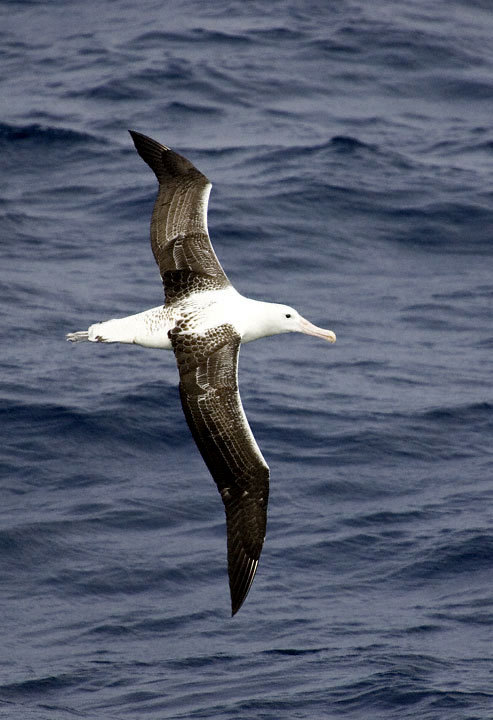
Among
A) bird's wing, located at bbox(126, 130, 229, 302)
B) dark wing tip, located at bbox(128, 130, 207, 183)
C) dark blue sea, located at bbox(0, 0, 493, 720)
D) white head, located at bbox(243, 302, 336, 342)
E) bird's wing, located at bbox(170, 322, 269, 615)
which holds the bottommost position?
dark blue sea, located at bbox(0, 0, 493, 720)

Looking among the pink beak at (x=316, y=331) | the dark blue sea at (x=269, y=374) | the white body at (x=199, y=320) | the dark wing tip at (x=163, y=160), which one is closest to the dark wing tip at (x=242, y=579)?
the dark blue sea at (x=269, y=374)

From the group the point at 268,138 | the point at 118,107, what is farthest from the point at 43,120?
the point at 268,138

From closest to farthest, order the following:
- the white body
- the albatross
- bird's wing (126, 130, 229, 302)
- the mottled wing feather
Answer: the albatross → the white body → bird's wing (126, 130, 229, 302) → the mottled wing feather

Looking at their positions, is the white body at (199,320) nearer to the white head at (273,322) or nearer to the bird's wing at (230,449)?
the white head at (273,322)

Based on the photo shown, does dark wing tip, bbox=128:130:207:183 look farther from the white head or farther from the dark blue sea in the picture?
the dark blue sea

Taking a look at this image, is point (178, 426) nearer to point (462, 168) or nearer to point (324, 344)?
point (324, 344)

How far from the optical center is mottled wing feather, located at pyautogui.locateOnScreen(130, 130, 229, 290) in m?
12.5

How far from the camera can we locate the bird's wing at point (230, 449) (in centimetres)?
1101

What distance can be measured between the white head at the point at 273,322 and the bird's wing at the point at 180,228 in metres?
0.51

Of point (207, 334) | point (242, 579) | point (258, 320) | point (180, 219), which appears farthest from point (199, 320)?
point (242, 579)

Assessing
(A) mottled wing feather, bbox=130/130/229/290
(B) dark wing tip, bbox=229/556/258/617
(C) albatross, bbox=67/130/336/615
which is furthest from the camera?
(A) mottled wing feather, bbox=130/130/229/290

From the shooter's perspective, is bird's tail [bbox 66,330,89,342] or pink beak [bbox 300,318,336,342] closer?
bird's tail [bbox 66,330,89,342]

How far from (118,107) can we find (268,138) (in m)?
2.80

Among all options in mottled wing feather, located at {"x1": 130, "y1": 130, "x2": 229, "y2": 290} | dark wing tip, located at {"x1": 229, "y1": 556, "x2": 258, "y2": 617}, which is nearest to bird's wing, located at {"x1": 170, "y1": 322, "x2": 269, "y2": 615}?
dark wing tip, located at {"x1": 229, "y1": 556, "x2": 258, "y2": 617}
